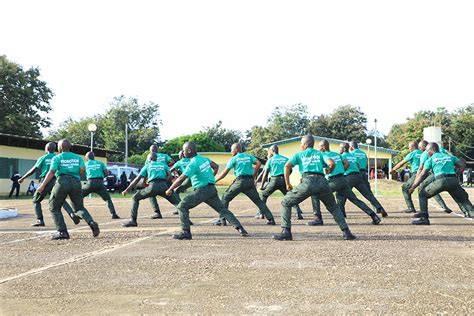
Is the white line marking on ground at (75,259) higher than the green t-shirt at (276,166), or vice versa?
the green t-shirt at (276,166)

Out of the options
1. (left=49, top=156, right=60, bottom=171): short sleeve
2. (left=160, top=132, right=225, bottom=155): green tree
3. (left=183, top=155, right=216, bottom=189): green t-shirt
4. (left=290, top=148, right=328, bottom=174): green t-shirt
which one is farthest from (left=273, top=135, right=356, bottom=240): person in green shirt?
(left=160, top=132, right=225, bottom=155): green tree

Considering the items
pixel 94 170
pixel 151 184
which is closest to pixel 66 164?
pixel 151 184

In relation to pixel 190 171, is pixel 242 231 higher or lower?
lower

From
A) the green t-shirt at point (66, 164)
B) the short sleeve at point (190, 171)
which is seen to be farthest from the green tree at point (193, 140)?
the short sleeve at point (190, 171)

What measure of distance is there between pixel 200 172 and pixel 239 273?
3510mm

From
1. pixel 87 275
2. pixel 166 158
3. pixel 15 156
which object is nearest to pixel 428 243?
pixel 87 275

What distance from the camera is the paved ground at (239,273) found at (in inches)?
189

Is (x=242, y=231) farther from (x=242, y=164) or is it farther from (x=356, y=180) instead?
(x=356, y=180)

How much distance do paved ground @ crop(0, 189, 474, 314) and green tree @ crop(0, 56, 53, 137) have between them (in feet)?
123

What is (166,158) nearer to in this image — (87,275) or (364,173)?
(364,173)

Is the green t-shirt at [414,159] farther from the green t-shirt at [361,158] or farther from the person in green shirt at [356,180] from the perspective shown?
the person in green shirt at [356,180]

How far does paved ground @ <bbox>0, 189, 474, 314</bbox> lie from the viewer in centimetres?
481

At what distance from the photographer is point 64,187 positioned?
964 centimetres

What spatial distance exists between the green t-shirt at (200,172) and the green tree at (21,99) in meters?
39.5
